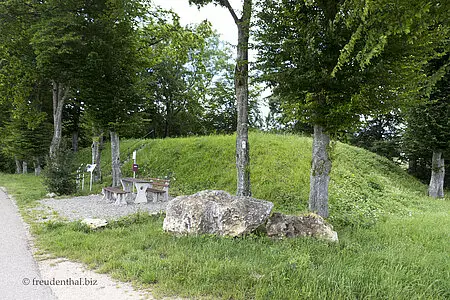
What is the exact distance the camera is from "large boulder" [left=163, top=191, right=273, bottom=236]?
540 centimetres

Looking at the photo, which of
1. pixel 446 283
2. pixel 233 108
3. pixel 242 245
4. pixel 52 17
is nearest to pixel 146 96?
pixel 52 17

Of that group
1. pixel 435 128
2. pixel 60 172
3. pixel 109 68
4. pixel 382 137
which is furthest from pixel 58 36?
pixel 382 137

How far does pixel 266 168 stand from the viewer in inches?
475

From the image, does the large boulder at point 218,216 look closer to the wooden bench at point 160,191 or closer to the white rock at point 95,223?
the white rock at point 95,223

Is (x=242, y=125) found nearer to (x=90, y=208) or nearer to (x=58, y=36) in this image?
(x=90, y=208)

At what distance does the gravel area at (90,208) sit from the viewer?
7.91 m

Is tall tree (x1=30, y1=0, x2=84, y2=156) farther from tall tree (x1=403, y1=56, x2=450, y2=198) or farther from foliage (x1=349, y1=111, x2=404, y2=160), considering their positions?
foliage (x1=349, y1=111, x2=404, y2=160)

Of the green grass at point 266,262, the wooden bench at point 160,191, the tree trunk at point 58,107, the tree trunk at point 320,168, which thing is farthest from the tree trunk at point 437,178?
the tree trunk at point 58,107

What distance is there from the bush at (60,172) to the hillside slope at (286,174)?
12.4ft

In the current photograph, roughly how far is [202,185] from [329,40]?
321 inches

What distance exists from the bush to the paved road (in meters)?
5.05

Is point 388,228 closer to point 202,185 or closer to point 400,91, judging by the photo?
point 400,91

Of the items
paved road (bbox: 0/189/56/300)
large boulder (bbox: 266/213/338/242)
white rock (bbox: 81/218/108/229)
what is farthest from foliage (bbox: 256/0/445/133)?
paved road (bbox: 0/189/56/300)

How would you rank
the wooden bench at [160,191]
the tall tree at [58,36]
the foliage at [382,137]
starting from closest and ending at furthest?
the wooden bench at [160,191] → the tall tree at [58,36] → the foliage at [382,137]
